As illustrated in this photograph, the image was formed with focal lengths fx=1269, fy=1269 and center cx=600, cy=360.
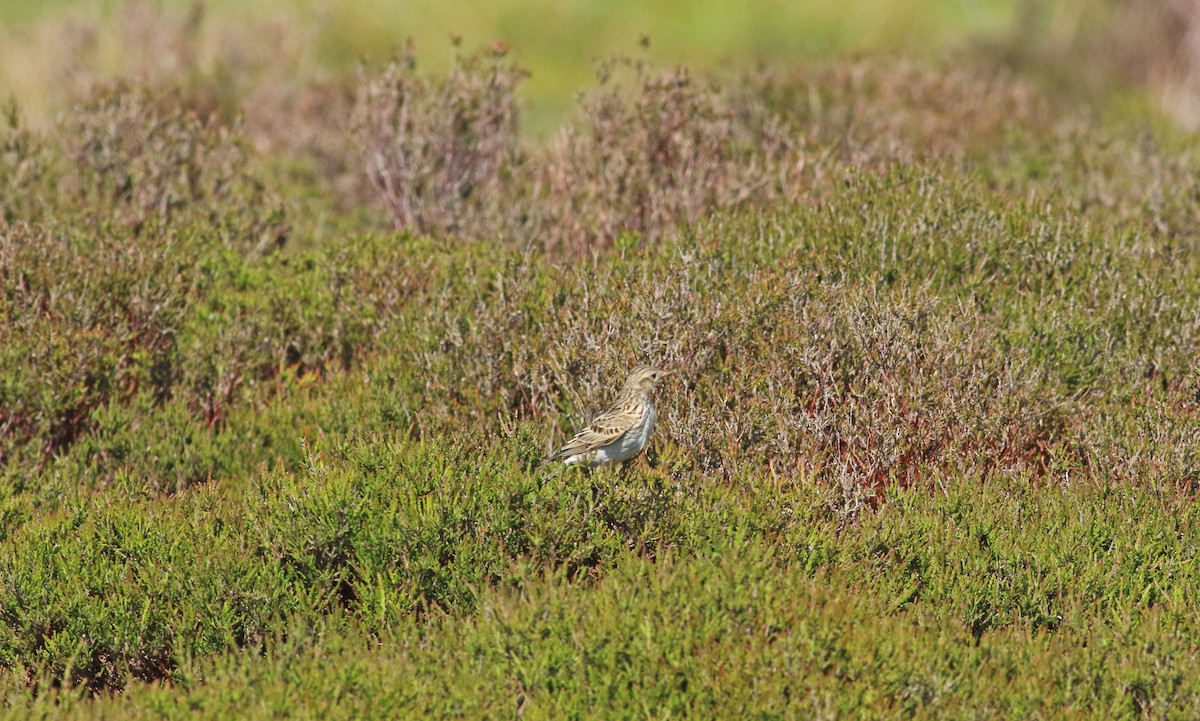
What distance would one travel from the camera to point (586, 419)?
7.66m

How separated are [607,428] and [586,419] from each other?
98 centimetres

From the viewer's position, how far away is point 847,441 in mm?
7203

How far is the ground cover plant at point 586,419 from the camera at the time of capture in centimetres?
528

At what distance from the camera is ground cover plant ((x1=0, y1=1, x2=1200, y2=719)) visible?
5277 millimetres

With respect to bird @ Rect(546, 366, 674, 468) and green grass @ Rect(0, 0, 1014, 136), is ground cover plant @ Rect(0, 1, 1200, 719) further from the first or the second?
green grass @ Rect(0, 0, 1014, 136)

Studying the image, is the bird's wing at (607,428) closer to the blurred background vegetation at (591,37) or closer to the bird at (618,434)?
the bird at (618,434)

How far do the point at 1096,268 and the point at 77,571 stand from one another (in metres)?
6.99

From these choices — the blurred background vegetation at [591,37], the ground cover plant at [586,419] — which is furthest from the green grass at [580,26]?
the ground cover plant at [586,419]

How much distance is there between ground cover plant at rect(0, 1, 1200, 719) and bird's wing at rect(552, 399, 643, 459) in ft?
Result: 0.70

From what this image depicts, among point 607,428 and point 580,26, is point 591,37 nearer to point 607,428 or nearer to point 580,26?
point 580,26

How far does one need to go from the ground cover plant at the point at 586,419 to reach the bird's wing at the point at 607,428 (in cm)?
21

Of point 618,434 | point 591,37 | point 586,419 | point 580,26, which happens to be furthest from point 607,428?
point 580,26

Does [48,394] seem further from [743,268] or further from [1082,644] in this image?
[1082,644]

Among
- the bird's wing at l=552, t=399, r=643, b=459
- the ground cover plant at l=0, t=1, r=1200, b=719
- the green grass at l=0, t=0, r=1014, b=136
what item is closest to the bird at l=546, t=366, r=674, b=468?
the bird's wing at l=552, t=399, r=643, b=459
